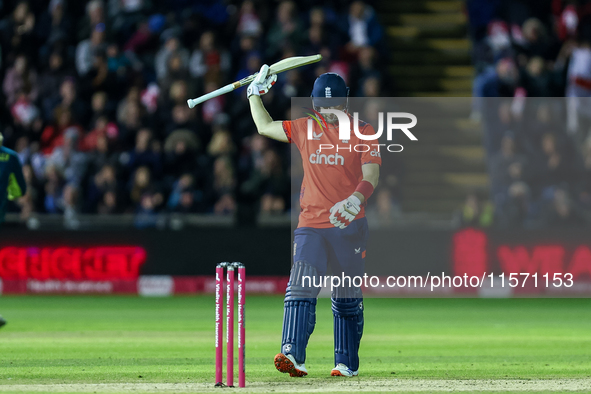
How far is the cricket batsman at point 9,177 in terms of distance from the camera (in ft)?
38.6

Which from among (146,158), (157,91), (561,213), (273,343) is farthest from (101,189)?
(561,213)

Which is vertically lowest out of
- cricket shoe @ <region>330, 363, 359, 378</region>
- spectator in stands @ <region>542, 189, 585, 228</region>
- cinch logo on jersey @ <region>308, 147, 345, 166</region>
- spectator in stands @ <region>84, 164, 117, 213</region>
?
cricket shoe @ <region>330, 363, 359, 378</region>

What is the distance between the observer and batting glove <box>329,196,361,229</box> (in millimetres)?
7988

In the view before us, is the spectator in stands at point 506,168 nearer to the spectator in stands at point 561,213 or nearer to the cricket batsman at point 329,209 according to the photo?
the spectator in stands at point 561,213

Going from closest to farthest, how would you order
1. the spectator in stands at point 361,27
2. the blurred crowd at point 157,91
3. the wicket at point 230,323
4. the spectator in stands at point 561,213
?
1. the wicket at point 230,323
2. the spectator in stands at point 561,213
3. the blurred crowd at point 157,91
4. the spectator in stands at point 361,27

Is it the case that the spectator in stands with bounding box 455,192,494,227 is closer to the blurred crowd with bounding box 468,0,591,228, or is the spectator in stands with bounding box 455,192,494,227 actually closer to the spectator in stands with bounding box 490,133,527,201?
the blurred crowd with bounding box 468,0,591,228

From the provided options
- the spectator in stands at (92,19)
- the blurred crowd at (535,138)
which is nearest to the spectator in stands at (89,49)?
the spectator in stands at (92,19)

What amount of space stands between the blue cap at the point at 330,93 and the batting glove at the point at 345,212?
73cm

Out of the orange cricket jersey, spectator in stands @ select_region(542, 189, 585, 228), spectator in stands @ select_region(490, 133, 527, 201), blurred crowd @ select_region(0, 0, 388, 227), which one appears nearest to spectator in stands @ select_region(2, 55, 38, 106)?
blurred crowd @ select_region(0, 0, 388, 227)

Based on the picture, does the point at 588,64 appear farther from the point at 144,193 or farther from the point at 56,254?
the point at 56,254

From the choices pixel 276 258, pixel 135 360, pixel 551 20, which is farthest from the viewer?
pixel 551 20

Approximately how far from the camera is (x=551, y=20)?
20812 millimetres

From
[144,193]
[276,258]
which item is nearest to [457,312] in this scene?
[276,258]

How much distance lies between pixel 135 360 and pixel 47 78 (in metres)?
10.3
